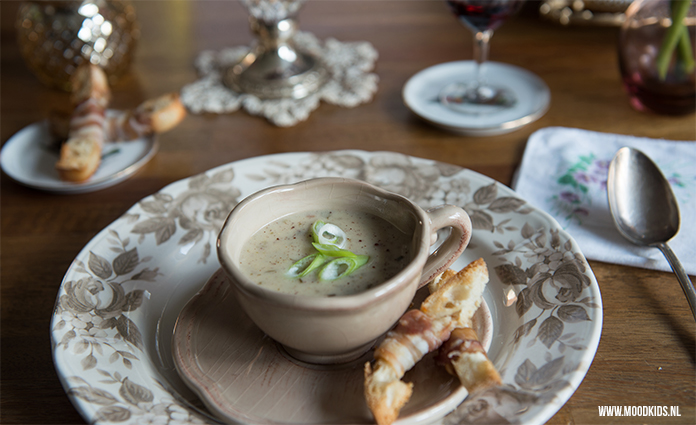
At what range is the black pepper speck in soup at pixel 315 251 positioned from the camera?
0.88 meters

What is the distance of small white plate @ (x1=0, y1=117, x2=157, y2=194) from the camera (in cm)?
Result: 148

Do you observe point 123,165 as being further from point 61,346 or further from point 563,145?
point 563,145

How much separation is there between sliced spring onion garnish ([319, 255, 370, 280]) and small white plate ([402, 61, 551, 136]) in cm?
84

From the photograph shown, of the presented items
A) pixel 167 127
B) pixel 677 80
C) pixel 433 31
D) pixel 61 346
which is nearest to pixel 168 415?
pixel 61 346

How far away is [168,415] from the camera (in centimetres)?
79

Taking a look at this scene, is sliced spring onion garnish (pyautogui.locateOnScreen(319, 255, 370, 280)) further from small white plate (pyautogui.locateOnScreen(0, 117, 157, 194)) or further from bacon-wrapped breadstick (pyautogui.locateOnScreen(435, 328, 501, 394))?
small white plate (pyautogui.locateOnScreen(0, 117, 157, 194))

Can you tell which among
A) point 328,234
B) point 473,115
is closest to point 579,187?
point 473,115

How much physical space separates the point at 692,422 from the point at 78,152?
1.48m

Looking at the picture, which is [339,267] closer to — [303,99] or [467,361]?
[467,361]

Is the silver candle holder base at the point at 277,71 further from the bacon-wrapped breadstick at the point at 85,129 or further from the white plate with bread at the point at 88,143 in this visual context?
the bacon-wrapped breadstick at the point at 85,129

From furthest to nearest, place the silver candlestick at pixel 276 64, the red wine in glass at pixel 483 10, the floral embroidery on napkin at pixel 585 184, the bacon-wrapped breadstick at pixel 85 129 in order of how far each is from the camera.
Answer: the silver candlestick at pixel 276 64 < the red wine in glass at pixel 483 10 < the bacon-wrapped breadstick at pixel 85 129 < the floral embroidery on napkin at pixel 585 184

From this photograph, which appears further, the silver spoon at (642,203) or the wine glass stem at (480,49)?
the wine glass stem at (480,49)

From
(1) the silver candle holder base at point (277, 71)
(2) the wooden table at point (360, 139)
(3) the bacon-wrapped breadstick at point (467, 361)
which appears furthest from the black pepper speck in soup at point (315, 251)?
(1) the silver candle holder base at point (277, 71)

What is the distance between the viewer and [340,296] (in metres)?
0.83
